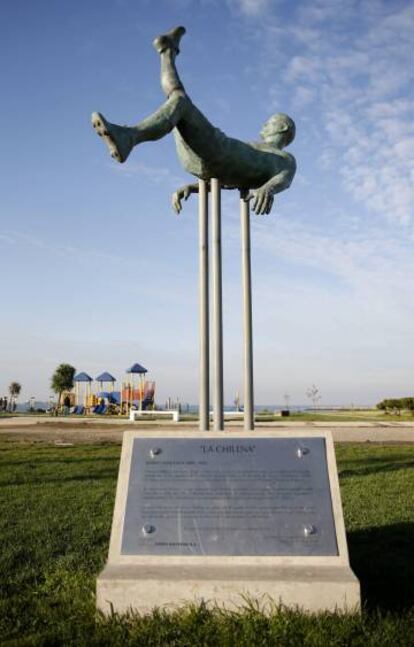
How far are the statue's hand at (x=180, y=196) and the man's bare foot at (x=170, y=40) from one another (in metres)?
1.38

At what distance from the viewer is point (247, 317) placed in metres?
4.91

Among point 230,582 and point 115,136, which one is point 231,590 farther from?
Answer: point 115,136

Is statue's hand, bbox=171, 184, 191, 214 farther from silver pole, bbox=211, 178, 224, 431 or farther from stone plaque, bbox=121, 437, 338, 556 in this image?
stone plaque, bbox=121, 437, 338, 556

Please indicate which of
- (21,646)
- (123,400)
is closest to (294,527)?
(21,646)

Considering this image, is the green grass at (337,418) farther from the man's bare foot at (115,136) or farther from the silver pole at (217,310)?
the man's bare foot at (115,136)

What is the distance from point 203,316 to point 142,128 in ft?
5.38

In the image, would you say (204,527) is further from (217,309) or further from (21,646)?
(217,309)

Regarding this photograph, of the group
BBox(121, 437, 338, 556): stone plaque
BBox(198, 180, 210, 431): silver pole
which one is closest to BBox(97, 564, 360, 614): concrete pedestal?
BBox(121, 437, 338, 556): stone plaque

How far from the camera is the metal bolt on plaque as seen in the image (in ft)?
11.4

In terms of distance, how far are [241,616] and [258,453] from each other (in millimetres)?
1037

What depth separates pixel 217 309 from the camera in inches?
190

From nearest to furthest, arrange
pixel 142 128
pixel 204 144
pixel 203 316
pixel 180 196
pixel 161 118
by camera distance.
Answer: pixel 142 128
pixel 161 118
pixel 204 144
pixel 203 316
pixel 180 196

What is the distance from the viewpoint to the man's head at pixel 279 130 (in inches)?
205

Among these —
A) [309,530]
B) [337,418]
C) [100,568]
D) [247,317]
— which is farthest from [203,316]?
[337,418]
